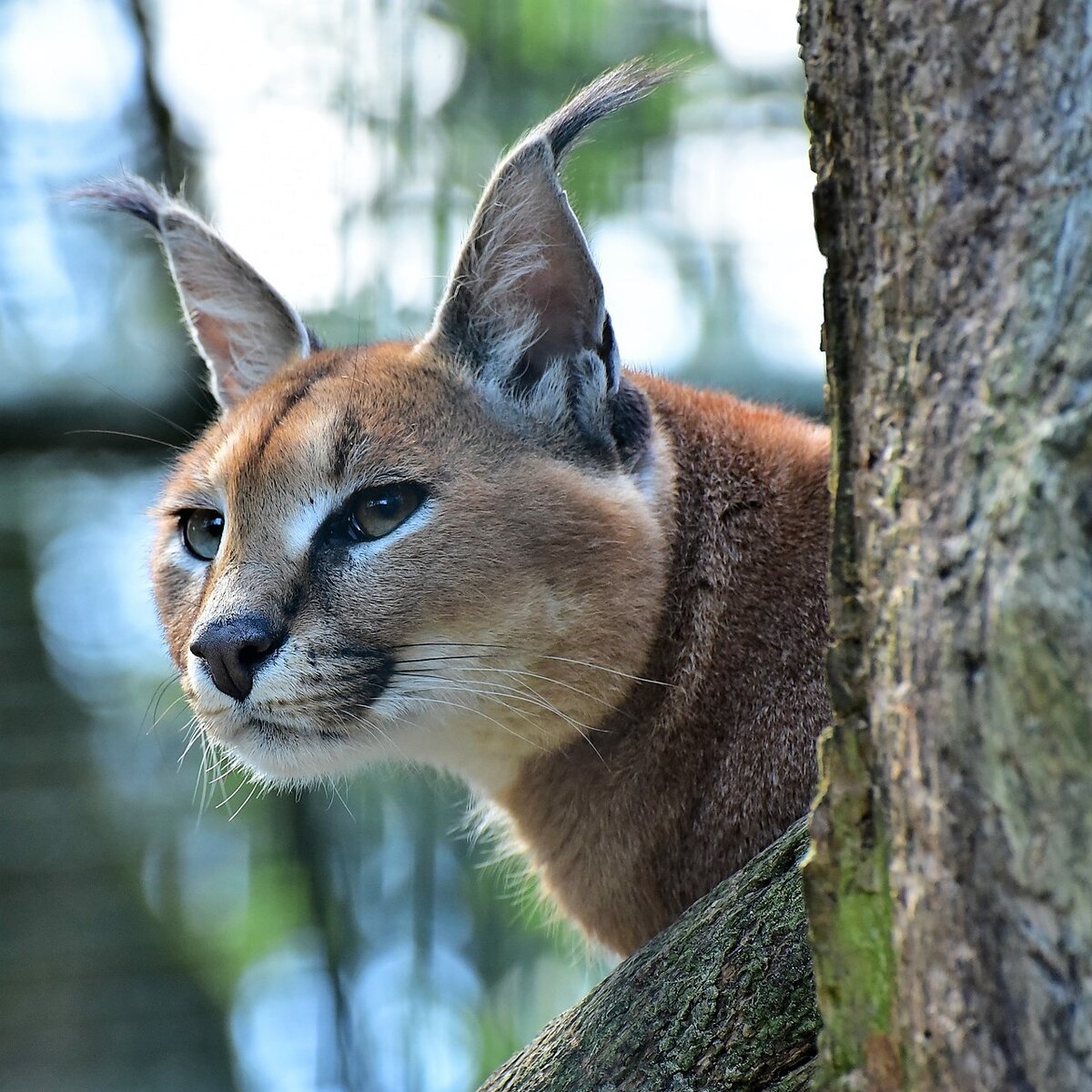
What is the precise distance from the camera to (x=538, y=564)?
2734 millimetres

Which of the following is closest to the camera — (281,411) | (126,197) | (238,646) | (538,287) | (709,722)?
(238,646)

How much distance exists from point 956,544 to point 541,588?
1491 mm

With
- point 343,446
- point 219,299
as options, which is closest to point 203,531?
point 343,446

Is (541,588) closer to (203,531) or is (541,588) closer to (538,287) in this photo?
(538,287)

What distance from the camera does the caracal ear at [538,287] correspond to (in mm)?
2711

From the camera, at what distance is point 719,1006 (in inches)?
76.3

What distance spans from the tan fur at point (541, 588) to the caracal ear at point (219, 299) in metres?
0.60

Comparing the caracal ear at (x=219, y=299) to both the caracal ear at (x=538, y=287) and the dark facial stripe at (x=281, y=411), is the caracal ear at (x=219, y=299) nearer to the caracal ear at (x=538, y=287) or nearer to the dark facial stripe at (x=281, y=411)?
the dark facial stripe at (x=281, y=411)

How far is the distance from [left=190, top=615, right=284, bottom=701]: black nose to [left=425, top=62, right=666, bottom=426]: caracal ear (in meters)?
0.76

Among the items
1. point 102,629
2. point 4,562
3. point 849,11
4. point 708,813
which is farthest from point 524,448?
point 4,562

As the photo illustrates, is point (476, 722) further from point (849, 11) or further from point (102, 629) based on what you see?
point (102, 629)

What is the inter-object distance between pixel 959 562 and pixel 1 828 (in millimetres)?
6686

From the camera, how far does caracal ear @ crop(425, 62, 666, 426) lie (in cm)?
271

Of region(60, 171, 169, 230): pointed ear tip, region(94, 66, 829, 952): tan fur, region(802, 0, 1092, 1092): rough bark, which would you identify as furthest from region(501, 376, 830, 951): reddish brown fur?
region(60, 171, 169, 230): pointed ear tip
